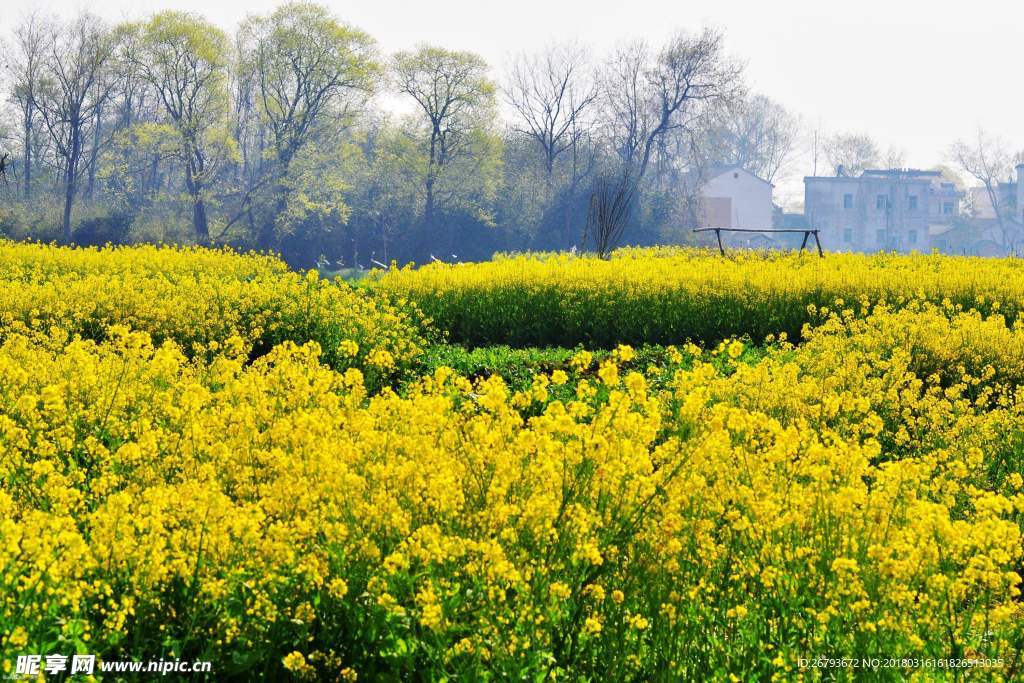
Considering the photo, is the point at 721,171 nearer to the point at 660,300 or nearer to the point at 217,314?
the point at 660,300

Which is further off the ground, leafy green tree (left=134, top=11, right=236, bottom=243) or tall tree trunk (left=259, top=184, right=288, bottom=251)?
leafy green tree (left=134, top=11, right=236, bottom=243)

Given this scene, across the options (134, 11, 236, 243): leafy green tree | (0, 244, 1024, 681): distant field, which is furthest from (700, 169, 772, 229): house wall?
(0, 244, 1024, 681): distant field

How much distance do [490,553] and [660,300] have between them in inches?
355

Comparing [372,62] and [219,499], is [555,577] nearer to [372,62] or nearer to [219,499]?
[219,499]

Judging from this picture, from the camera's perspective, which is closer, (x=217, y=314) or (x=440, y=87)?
(x=217, y=314)

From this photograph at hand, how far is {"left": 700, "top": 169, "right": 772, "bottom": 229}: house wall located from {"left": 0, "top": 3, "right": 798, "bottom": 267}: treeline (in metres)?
14.3

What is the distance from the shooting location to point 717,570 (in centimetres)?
378

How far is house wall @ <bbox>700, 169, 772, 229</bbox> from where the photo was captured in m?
62.2

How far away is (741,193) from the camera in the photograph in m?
62.5

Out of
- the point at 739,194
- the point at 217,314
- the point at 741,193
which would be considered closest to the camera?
Result: the point at 217,314

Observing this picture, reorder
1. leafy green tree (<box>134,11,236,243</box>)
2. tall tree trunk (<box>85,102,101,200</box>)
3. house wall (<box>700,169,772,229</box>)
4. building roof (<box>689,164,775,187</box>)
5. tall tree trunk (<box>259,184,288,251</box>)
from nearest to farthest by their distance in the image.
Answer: leafy green tree (<box>134,11,236,243</box>)
tall tree trunk (<box>259,184,288,251</box>)
tall tree trunk (<box>85,102,101,200</box>)
building roof (<box>689,164,775,187</box>)
house wall (<box>700,169,772,229</box>)

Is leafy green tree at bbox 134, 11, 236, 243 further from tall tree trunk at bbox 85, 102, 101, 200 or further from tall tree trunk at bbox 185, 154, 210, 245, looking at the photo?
tall tree trunk at bbox 85, 102, 101, 200

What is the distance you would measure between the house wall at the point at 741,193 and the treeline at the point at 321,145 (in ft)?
46.8

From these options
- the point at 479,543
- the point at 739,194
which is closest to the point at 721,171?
the point at 739,194
